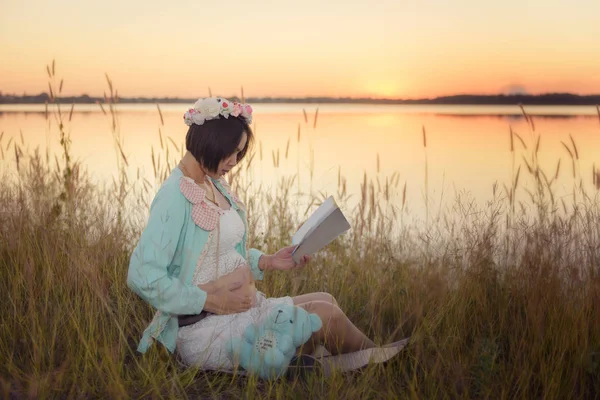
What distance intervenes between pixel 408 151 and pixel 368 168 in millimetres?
6564

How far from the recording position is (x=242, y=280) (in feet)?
10.2

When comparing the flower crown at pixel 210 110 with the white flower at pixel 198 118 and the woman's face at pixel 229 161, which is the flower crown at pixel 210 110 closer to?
the white flower at pixel 198 118

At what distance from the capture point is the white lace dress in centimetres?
298

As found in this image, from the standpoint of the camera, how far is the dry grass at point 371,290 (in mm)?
2905

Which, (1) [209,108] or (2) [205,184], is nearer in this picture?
(1) [209,108]

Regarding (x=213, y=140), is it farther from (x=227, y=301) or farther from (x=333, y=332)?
(x=333, y=332)

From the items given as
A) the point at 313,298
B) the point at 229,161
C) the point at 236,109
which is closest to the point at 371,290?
the point at 313,298

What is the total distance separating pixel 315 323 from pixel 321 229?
44 centimetres

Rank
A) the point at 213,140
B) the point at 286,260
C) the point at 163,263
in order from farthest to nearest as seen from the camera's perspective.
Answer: the point at 286,260, the point at 213,140, the point at 163,263

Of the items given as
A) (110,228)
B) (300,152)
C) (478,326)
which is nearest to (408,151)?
(300,152)

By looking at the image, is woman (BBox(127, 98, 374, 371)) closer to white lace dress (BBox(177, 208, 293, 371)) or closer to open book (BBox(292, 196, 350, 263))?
white lace dress (BBox(177, 208, 293, 371))

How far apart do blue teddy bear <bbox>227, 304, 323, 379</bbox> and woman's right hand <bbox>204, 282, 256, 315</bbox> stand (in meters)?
0.13

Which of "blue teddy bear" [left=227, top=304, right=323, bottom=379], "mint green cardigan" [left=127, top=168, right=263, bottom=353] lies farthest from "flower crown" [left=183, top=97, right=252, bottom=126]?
"blue teddy bear" [left=227, top=304, right=323, bottom=379]

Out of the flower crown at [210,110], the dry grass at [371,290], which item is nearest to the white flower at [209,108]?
the flower crown at [210,110]
